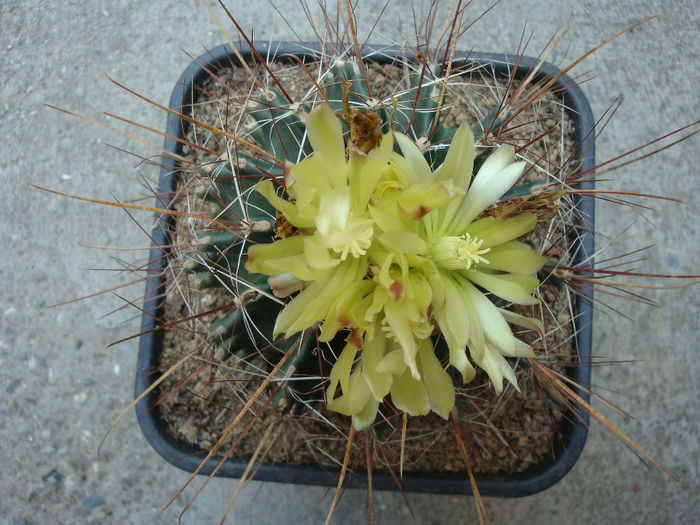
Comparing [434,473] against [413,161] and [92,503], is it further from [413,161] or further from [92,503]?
[92,503]

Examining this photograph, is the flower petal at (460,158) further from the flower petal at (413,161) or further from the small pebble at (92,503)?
the small pebble at (92,503)

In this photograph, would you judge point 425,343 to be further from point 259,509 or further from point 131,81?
point 131,81

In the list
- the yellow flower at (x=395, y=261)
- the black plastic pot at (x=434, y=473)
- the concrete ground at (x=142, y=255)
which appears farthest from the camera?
the concrete ground at (x=142, y=255)

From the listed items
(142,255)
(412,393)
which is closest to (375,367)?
(412,393)

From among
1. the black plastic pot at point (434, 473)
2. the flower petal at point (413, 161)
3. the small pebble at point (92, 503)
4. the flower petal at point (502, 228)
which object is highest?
the flower petal at point (413, 161)

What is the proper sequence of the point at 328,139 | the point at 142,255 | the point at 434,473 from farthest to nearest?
the point at 142,255, the point at 434,473, the point at 328,139

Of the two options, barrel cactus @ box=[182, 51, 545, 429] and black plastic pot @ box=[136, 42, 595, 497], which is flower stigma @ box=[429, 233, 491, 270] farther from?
black plastic pot @ box=[136, 42, 595, 497]

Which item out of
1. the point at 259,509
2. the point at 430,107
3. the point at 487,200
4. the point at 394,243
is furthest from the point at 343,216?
the point at 259,509

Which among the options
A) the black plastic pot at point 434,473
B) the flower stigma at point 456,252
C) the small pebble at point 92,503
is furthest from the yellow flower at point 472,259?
the small pebble at point 92,503
